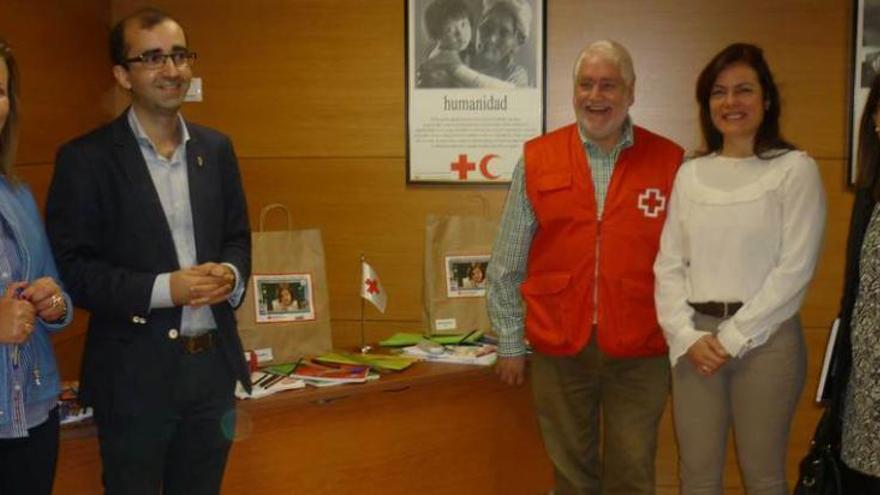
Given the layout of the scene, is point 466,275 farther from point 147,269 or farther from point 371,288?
point 147,269

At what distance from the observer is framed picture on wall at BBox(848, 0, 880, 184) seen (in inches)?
128

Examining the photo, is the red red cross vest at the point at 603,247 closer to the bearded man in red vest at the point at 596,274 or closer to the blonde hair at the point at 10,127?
the bearded man in red vest at the point at 596,274

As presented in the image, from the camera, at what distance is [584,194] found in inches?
96.5

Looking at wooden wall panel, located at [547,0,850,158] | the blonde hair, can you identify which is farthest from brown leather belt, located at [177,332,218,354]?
wooden wall panel, located at [547,0,850,158]

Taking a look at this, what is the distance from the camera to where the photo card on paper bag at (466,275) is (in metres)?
3.31

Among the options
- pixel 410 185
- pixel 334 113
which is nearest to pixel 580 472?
pixel 410 185

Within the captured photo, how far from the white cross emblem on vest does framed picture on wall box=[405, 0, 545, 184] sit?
1.10 metres

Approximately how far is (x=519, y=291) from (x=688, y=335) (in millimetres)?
582

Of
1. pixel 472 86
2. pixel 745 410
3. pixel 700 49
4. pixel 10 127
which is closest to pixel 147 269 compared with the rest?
pixel 10 127

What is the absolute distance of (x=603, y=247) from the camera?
7.97 feet

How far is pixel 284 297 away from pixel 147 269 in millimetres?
1006

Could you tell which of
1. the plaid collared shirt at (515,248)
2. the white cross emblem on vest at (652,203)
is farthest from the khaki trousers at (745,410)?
the plaid collared shirt at (515,248)

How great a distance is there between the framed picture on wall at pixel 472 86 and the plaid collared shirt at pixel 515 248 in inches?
35.2

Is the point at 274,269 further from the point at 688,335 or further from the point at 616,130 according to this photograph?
the point at 688,335
